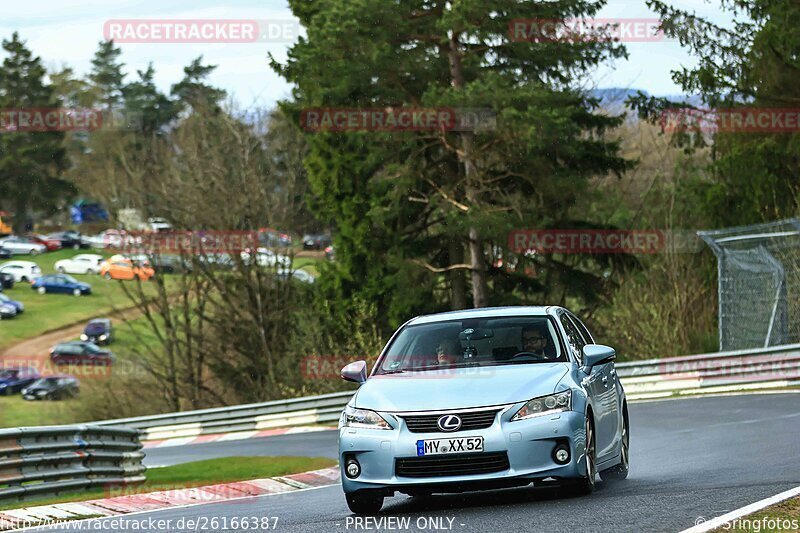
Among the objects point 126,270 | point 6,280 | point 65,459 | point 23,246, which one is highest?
point 65,459

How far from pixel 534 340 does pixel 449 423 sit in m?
1.64

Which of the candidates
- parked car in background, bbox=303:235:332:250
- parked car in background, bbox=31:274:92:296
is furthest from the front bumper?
parked car in background, bbox=31:274:92:296

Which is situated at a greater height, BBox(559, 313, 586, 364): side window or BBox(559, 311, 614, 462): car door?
BBox(559, 313, 586, 364): side window

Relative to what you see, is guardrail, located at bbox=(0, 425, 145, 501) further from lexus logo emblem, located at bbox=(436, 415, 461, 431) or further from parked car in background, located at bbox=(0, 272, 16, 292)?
parked car in background, located at bbox=(0, 272, 16, 292)

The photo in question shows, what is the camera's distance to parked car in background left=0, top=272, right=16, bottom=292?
91.0 metres

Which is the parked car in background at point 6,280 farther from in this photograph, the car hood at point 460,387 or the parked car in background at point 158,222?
the car hood at point 460,387

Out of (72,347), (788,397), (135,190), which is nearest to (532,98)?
(788,397)

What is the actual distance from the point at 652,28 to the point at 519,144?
5.96 metres

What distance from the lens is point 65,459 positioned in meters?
15.7

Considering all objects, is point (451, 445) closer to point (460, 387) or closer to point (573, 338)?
point (460, 387)

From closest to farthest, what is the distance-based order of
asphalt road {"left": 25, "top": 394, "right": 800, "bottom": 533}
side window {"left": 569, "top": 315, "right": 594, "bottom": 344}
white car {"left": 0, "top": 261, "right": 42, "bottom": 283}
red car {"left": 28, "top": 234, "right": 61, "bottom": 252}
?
asphalt road {"left": 25, "top": 394, "right": 800, "bottom": 533} → side window {"left": 569, "top": 315, "right": 594, "bottom": 344} → white car {"left": 0, "top": 261, "right": 42, "bottom": 283} → red car {"left": 28, "top": 234, "right": 61, "bottom": 252}

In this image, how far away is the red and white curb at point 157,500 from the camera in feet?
42.4

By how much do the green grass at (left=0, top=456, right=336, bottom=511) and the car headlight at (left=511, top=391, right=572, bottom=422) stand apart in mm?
6531

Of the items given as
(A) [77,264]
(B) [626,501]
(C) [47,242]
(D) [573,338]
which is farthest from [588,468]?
(C) [47,242]
